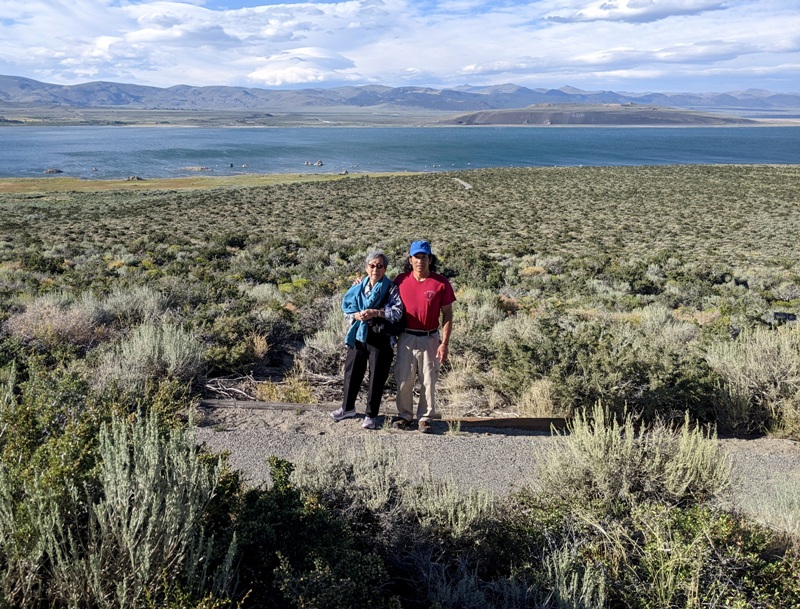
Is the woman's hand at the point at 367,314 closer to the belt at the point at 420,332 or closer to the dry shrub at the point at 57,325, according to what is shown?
the belt at the point at 420,332

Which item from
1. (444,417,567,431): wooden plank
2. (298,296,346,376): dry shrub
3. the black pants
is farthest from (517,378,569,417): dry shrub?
(298,296,346,376): dry shrub

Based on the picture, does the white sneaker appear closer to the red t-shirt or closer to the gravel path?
the gravel path

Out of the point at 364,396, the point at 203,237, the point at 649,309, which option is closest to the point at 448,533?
the point at 364,396

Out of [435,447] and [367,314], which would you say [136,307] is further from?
[435,447]

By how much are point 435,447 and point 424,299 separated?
126 centimetres

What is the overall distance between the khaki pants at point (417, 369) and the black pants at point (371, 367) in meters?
0.14

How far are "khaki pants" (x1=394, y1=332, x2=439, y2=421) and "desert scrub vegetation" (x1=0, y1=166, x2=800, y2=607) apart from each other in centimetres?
92

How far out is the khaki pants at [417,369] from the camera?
17.4ft

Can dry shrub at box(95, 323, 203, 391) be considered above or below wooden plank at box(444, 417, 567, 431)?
above

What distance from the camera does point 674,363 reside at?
5.77 m

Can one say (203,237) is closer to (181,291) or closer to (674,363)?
(181,291)

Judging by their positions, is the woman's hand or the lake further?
the lake

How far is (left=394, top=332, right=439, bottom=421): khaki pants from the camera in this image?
531 cm

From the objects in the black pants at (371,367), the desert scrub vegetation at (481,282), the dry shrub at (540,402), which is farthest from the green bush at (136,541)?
the dry shrub at (540,402)
